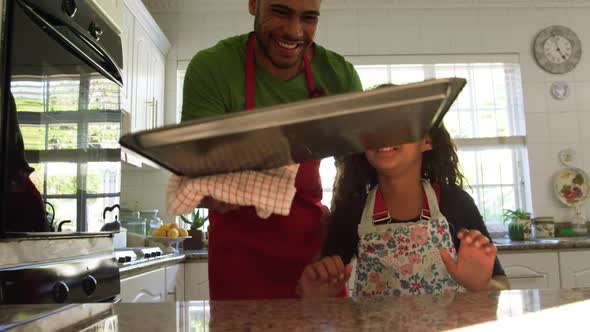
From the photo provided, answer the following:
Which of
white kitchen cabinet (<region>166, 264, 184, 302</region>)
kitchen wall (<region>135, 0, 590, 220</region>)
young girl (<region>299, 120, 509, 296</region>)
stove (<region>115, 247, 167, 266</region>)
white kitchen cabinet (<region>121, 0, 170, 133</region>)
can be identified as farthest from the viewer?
kitchen wall (<region>135, 0, 590, 220</region>)

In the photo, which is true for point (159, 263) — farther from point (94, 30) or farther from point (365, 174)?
point (365, 174)

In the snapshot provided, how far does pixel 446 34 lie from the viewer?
337 centimetres

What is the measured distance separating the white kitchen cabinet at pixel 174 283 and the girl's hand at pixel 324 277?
1.43 meters

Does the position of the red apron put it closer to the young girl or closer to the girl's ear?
the young girl

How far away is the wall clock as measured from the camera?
3346mm

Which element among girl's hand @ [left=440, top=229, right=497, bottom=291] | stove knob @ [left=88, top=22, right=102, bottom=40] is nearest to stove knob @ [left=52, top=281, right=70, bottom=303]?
stove knob @ [left=88, top=22, right=102, bottom=40]

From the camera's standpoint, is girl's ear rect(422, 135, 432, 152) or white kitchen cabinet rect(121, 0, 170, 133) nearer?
girl's ear rect(422, 135, 432, 152)

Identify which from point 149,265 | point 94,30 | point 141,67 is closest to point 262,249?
point 94,30

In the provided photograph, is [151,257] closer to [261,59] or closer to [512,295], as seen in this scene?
[261,59]

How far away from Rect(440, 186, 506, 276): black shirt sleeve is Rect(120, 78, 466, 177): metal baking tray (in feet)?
1.82

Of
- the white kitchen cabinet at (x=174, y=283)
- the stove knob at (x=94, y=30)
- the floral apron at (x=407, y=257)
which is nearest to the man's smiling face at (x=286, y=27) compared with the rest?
the floral apron at (x=407, y=257)

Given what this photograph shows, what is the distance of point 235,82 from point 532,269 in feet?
6.92

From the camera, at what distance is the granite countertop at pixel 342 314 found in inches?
18.3

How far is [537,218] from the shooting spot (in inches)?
122
